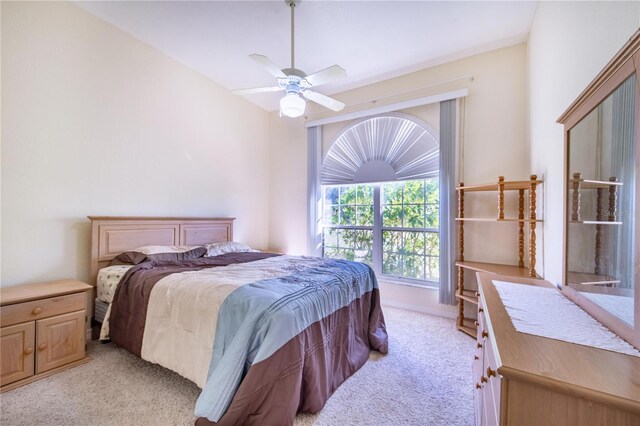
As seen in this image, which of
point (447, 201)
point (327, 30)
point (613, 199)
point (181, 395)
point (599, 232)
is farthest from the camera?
point (447, 201)

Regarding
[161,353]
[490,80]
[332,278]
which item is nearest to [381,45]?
[490,80]

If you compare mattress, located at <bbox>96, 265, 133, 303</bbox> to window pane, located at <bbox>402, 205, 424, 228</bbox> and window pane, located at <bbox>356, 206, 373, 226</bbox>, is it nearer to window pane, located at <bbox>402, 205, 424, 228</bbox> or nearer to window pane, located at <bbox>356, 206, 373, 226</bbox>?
window pane, located at <bbox>356, 206, 373, 226</bbox>

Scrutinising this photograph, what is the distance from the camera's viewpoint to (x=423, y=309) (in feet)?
11.3

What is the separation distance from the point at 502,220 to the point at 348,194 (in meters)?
2.16

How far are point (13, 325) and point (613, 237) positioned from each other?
136 inches

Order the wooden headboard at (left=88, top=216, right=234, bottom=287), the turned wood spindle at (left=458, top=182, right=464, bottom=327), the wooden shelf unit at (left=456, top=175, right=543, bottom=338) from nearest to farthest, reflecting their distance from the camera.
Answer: the wooden shelf unit at (left=456, top=175, right=543, bottom=338), the wooden headboard at (left=88, top=216, right=234, bottom=287), the turned wood spindle at (left=458, top=182, right=464, bottom=327)

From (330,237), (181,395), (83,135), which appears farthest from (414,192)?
(83,135)

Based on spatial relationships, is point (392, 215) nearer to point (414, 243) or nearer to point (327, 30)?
point (414, 243)

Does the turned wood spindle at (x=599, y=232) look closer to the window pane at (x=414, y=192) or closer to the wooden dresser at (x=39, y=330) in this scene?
the window pane at (x=414, y=192)

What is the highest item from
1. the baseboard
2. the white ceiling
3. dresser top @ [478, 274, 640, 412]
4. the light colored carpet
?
the white ceiling

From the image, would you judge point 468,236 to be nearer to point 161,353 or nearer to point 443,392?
point 443,392

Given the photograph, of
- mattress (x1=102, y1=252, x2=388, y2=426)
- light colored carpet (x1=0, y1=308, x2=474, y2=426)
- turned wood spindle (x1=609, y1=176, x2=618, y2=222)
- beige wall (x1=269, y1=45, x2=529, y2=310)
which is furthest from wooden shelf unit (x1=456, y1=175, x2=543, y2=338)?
turned wood spindle (x1=609, y1=176, x2=618, y2=222)

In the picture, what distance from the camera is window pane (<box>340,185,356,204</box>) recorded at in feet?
13.6

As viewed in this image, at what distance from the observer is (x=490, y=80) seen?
3.08 metres
